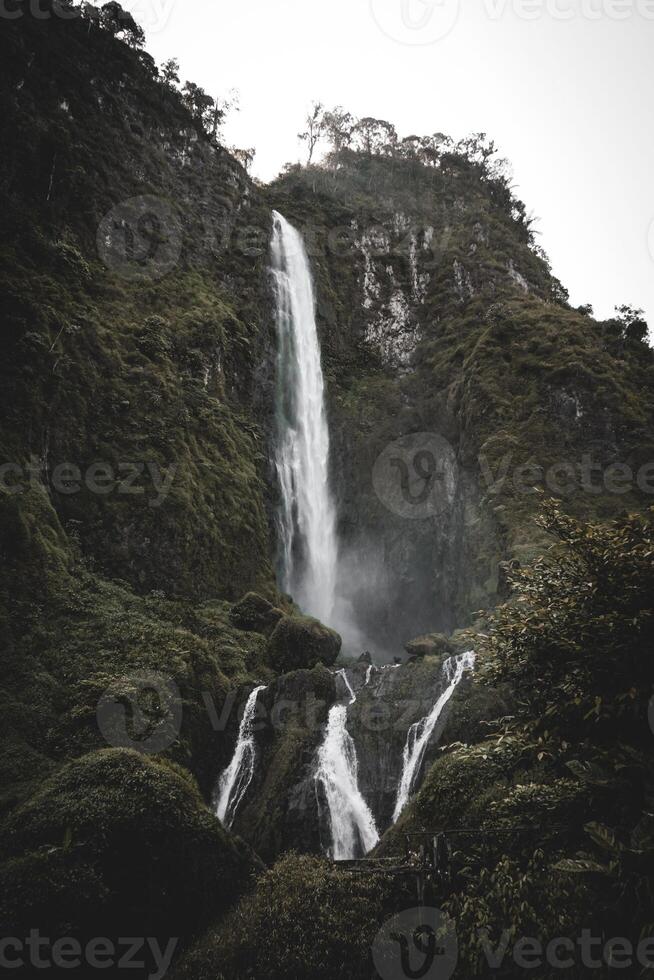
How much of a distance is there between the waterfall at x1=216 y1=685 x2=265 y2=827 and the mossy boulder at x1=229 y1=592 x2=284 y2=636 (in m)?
4.36

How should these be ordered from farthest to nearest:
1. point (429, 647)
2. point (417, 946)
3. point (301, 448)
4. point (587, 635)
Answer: point (301, 448) → point (429, 647) → point (417, 946) → point (587, 635)

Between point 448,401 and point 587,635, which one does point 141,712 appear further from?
point 448,401

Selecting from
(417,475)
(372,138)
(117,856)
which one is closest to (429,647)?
(117,856)

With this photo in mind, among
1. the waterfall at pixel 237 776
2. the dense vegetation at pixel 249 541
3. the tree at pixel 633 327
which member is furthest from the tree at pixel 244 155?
the waterfall at pixel 237 776

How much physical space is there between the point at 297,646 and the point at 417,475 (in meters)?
15.5

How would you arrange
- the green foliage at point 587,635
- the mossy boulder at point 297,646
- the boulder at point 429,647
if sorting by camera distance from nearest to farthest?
the green foliage at point 587,635 < the mossy boulder at point 297,646 < the boulder at point 429,647

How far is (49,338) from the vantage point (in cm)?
1881

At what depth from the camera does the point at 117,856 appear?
297 inches

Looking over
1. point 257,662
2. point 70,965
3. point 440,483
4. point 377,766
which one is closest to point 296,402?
point 440,483

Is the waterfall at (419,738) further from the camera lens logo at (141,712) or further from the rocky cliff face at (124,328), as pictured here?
the rocky cliff face at (124,328)

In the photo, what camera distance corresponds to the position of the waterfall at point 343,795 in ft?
41.0

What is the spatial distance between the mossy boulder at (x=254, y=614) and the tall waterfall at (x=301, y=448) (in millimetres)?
Result: 6532

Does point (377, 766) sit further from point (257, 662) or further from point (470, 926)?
point (470, 926)

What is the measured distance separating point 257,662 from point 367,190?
51.1 meters
